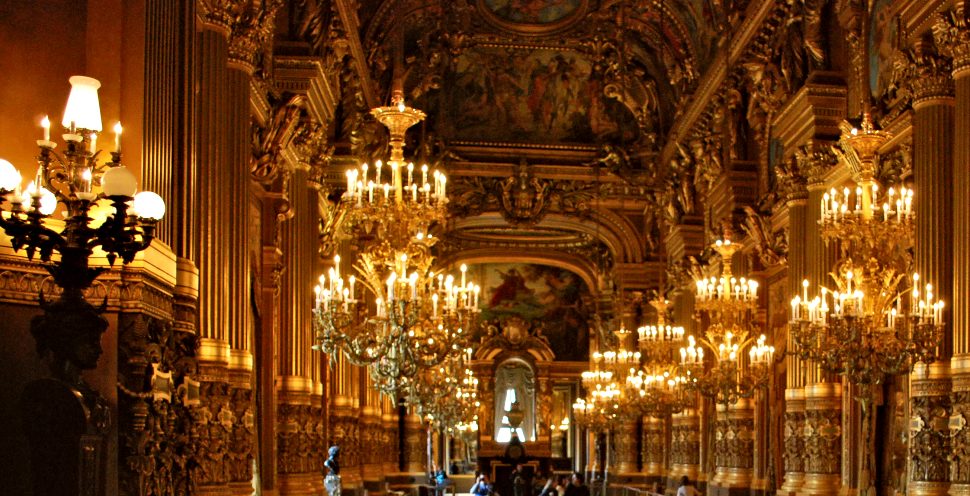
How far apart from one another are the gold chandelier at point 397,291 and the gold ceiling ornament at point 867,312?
377 cm

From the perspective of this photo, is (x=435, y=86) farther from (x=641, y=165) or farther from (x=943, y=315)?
(x=943, y=315)

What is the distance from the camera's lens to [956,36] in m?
12.9

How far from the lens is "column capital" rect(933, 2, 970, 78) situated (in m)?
12.7

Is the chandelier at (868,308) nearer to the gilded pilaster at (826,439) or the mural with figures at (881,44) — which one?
the mural with figures at (881,44)

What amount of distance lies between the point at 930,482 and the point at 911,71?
4.46 m

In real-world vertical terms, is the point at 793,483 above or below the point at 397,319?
below

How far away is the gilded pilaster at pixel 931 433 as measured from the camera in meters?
13.1

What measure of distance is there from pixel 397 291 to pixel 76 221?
726cm

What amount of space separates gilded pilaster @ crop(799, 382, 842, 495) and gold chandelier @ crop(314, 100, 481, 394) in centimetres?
675

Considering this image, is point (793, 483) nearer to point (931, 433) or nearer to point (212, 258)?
point (931, 433)

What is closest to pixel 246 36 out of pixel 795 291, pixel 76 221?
pixel 76 221

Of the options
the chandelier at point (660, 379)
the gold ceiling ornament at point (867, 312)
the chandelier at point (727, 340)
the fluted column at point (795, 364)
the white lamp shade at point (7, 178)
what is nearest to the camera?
the white lamp shade at point (7, 178)

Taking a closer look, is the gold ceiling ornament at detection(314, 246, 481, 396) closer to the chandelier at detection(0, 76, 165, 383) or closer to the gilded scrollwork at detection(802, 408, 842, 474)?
the chandelier at detection(0, 76, 165, 383)

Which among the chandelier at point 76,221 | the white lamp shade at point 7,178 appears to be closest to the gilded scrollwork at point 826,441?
the chandelier at point 76,221
